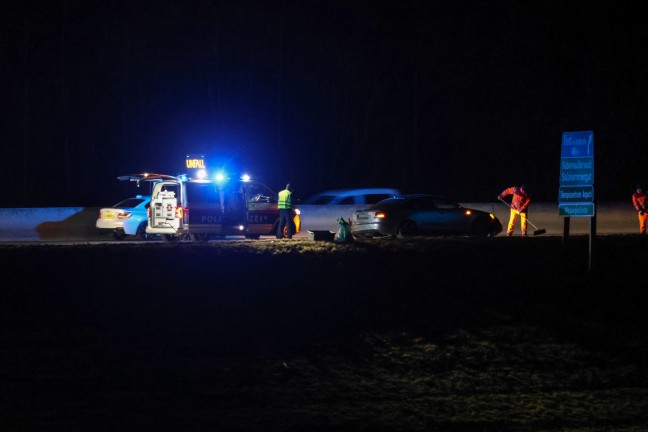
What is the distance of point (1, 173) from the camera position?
187 feet

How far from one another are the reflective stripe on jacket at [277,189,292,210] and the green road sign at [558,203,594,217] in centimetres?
758

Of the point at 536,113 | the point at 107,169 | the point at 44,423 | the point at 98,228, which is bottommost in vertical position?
the point at 44,423

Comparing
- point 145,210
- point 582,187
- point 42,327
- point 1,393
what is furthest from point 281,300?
point 145,210

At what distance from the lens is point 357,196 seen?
25422 mm

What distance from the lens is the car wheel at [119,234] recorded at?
21.8 metres

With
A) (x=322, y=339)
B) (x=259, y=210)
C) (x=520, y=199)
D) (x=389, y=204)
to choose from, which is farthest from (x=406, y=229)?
(x=322, y=339)

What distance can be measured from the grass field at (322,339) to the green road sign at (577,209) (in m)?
1.06

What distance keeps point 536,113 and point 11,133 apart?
41.3 m

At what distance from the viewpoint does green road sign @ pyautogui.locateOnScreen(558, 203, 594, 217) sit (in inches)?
520

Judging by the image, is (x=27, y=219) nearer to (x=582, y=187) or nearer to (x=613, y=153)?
(x=582, y=187)

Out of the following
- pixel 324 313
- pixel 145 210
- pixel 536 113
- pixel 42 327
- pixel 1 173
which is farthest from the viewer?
pixel 536 113

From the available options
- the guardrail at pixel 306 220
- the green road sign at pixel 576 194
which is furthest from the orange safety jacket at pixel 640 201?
the green road sign at pixel 576 194

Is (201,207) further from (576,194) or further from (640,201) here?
(640,201)

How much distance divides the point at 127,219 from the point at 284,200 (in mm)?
4819
